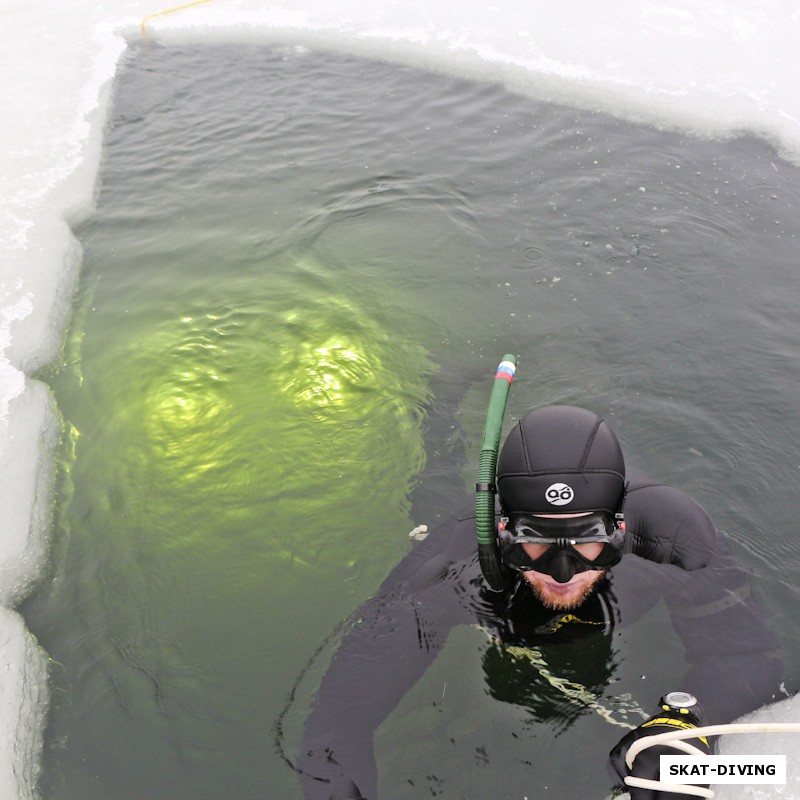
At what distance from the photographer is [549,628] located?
2.51m

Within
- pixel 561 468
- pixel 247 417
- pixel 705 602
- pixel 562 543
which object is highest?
pixel 561 468

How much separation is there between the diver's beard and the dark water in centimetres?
34

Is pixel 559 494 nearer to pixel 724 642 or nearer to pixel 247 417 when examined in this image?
pixel 724 642

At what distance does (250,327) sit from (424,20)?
15.1 ft

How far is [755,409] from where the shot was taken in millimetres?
3678

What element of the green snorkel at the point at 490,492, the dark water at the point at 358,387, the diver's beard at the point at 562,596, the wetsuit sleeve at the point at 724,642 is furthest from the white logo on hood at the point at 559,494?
the dark water at the point at 358,387

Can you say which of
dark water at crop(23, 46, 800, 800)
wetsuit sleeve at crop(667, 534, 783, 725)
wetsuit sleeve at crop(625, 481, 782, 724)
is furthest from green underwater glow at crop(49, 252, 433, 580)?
wetsuit sleeve at crop(667, 534, 783, 725)

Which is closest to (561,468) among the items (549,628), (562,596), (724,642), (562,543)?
(562,543)

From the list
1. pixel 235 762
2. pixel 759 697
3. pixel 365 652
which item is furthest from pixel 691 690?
pixel 235 762

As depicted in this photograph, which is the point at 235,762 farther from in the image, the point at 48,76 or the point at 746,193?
the point at 48,76

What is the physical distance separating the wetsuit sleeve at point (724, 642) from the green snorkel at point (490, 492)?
1.94 ft

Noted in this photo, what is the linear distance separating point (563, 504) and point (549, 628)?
57 cm

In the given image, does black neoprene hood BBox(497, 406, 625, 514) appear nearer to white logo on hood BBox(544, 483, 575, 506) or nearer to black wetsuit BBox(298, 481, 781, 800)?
white logo on hood BBox(544, 483, 575, 506)

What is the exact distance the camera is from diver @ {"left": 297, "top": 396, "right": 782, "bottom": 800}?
2.15m
